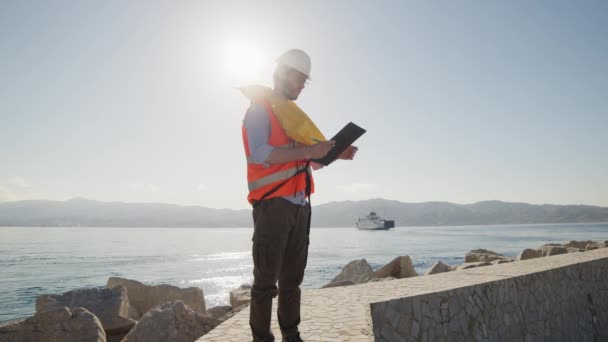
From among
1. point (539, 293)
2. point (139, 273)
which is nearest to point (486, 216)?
point (139, 273)

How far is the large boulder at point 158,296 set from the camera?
27.3ft

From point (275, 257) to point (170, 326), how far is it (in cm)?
326

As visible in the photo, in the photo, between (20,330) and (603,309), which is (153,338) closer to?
(20,330)

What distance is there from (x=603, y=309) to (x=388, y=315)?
606cm

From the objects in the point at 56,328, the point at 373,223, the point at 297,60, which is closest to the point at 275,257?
the point at 297,60

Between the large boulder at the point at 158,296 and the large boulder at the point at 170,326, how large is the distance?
304 cm

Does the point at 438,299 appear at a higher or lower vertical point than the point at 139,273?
higher

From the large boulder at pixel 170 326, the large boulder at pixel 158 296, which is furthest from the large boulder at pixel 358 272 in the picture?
the large boulder at pixel 170 326

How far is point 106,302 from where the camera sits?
6551mm

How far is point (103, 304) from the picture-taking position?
651cm

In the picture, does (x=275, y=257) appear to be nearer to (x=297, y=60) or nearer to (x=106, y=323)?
(x=297, y=60)

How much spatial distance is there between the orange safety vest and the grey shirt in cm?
4

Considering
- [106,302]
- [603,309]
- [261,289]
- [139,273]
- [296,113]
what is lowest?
[139,273]

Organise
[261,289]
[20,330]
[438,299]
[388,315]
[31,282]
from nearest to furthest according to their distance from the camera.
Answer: [261,289], [388,315], [438,299], [20,330], [31,282]
